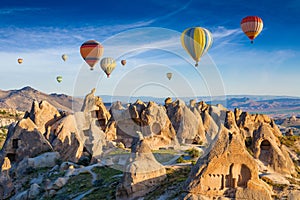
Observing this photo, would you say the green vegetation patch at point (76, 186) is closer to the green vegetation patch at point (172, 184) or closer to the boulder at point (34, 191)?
the boulder at point (34, 191)

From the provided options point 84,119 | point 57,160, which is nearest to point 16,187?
point 57,160

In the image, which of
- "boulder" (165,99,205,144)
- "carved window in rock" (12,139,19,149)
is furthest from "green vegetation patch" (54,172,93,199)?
"boulder" (165,99,205,144)

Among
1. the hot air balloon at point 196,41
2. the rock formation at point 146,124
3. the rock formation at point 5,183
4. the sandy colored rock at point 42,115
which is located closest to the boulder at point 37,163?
the rock formation at point 5,183

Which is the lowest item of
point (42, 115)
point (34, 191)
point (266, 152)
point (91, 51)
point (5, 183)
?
point (34, 191)

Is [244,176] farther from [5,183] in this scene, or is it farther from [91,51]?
[91,51]

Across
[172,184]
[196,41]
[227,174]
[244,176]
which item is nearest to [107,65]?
[196,41]

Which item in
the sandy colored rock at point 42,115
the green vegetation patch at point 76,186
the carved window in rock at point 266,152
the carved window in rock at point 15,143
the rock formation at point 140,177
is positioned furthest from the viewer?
the sandy colored rock at point 42,115

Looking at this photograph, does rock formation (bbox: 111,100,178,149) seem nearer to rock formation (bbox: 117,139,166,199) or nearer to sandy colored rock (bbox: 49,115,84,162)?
sandy colored rock (bbox: 49,115,84,162)
